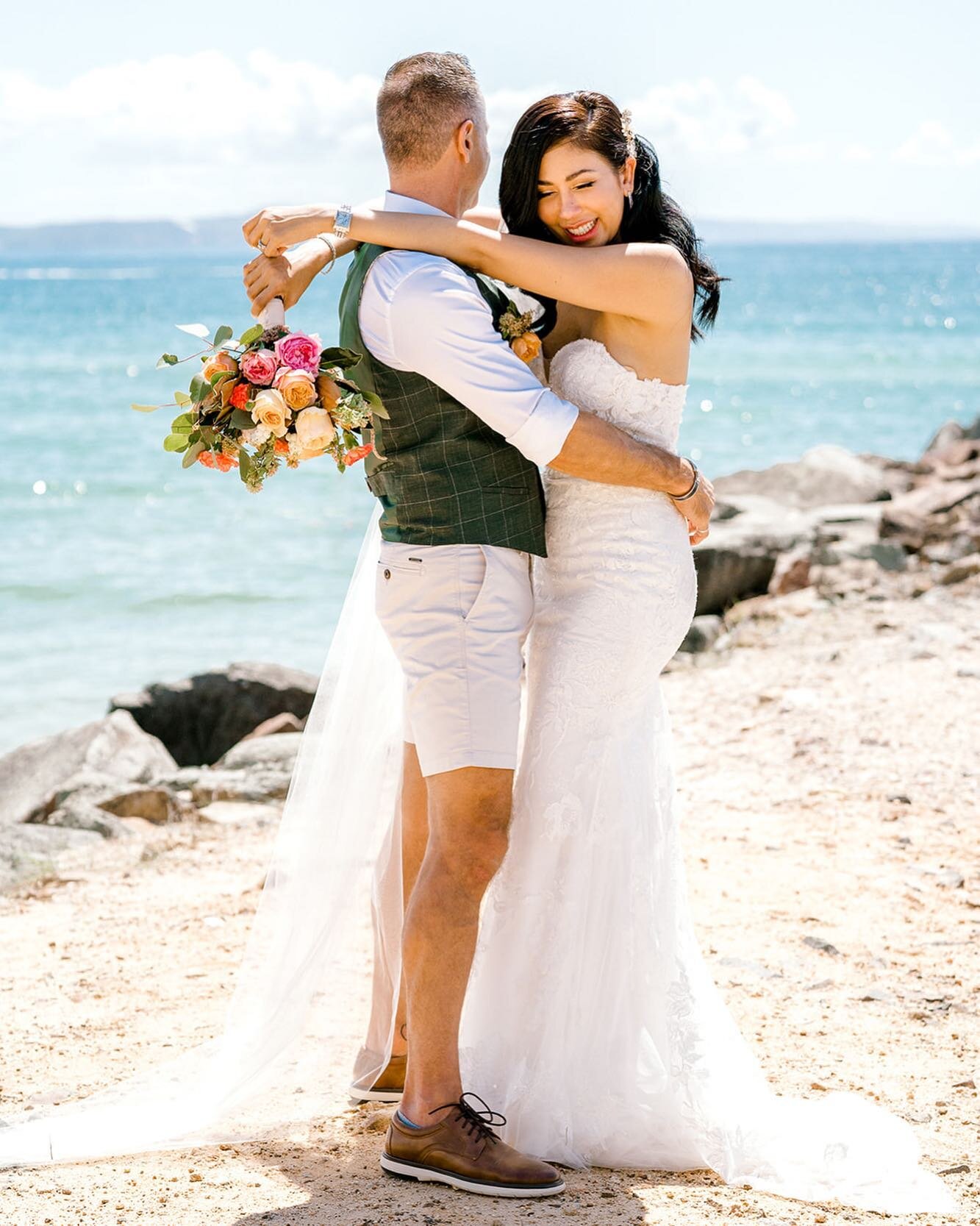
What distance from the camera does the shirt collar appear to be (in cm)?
366

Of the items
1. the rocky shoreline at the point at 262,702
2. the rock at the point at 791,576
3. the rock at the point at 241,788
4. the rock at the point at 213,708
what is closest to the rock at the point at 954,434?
the rocky shoreline at the point at 262,702

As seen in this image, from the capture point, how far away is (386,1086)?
405 centimetres

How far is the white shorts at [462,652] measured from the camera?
11.5 feet

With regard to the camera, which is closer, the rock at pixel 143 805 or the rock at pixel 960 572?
the rock at pixel 143 805

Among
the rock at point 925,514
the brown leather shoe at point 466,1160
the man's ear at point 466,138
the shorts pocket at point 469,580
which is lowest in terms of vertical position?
the brown leather shoe at point 466,1160

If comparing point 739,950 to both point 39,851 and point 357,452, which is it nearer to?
point 357,452

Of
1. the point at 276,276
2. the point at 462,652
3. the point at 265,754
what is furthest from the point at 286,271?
the point at 265,754

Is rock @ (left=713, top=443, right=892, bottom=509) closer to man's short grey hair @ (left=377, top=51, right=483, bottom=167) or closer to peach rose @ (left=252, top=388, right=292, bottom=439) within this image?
man's short grey hair @ (left=377, top=51, right=483, bottom=167)

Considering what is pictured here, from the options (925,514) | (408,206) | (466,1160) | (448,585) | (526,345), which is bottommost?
(466,1160)

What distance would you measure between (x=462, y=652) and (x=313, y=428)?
0.67 m

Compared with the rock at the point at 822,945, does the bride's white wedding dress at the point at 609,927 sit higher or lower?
higher

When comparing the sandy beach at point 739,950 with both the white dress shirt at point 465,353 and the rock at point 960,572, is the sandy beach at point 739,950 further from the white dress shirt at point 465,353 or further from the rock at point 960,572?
the rock at point 960,572

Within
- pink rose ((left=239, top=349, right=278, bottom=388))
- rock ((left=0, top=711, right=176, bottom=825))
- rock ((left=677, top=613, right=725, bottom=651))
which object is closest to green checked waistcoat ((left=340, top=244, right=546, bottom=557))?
pink rose ((left=239, top=349, right=278, bottom=388))

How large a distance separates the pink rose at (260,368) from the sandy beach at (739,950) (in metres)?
1.98
